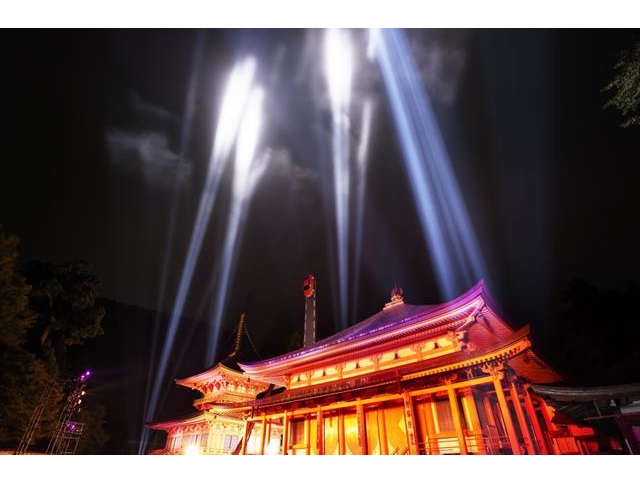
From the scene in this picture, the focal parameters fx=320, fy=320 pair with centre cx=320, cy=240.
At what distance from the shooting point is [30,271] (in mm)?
24953

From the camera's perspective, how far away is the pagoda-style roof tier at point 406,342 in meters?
12.4

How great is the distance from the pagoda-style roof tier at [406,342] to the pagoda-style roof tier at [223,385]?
26.9 ft

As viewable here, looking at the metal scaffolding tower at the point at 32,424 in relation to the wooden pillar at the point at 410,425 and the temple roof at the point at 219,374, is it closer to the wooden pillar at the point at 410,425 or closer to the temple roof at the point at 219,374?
the temple roof at the point at 219,374

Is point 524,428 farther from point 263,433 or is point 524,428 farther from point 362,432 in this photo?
point 263,433

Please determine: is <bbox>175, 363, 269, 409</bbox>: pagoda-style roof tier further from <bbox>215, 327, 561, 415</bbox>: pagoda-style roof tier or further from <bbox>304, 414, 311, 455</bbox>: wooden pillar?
<bbox>215, 327, 561, 415</bbox>: pagoda-style roof tier

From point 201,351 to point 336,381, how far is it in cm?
4978

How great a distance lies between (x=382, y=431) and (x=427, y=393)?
288cm

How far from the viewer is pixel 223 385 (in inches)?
971

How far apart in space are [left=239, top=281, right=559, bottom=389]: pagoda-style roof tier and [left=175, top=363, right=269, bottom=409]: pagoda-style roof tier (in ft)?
26.9

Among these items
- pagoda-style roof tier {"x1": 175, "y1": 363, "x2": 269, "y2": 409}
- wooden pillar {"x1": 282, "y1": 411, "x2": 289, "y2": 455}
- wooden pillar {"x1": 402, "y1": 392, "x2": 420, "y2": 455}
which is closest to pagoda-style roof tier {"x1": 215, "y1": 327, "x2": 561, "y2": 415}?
wooden pillar {"x1": 402, "y1": 392, "x2": 420, "y2": 455}

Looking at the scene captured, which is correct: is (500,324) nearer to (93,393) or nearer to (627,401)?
(627,401)

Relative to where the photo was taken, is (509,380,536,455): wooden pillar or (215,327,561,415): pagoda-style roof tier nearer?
(509,380,536,455): wooden pillar

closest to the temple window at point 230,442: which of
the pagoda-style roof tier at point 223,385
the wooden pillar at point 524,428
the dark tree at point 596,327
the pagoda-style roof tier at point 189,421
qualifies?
the pagoda-style roof tier at point 189,421

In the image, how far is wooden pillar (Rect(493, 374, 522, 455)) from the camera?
926cm
